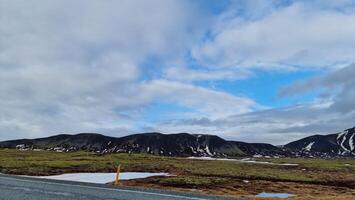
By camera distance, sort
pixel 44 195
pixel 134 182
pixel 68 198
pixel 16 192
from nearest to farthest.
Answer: pixel 68 198 < pixel 44 195 < pixel 16 192 < pixel 134 182

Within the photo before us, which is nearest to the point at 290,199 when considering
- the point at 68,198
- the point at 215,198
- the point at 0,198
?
the point at 215,198

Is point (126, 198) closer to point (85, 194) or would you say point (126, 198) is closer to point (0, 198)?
point (85, 194)

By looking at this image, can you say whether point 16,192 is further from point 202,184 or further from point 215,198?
point 202,184

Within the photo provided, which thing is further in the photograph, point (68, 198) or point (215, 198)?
point (215, 198)

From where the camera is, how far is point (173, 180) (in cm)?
4025

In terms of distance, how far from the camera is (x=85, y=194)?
52.6ft

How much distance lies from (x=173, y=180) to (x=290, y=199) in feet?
56.3

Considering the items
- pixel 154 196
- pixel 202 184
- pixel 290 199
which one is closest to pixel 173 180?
pixel 202 184

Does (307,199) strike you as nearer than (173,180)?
Yes

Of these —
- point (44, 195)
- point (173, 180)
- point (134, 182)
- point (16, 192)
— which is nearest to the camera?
point (44, 195)

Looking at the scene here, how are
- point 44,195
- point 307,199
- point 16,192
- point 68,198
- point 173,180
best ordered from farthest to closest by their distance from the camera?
point 173,180, point 307,199, point 16,192, point 44,195, point 68,198

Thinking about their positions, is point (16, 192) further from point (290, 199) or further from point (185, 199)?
point (290, 199)

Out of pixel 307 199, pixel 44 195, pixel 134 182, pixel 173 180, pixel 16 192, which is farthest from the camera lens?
pixel 173 180

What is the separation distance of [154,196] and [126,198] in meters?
1.42
